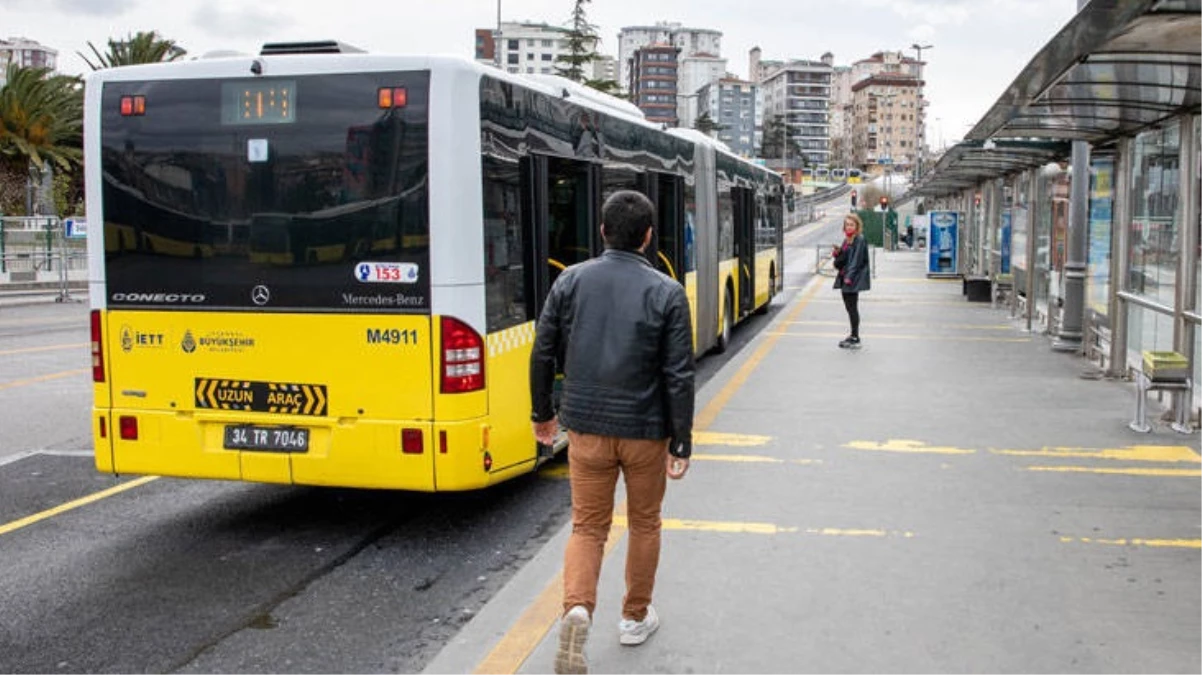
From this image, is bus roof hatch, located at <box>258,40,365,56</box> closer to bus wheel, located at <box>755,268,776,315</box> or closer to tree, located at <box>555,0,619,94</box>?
bus wheel, located at <box>755,268,776,315</box>

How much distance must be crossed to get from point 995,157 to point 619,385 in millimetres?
15186

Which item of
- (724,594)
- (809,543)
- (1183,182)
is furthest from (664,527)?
(1183,182)

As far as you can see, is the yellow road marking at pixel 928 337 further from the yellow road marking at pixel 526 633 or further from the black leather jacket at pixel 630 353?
the black leather jacket at pixel 630 353

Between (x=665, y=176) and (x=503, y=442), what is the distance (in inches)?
210

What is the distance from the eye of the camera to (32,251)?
31219 millimetres

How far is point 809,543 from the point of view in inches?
241

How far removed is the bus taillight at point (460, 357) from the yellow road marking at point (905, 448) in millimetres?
3587

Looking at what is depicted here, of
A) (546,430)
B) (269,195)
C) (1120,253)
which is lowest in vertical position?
(546,430)

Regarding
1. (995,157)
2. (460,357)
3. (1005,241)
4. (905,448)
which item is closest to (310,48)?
(460,357)

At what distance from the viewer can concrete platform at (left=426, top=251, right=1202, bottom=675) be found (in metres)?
4.60

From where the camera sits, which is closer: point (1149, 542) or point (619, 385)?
point (619, 385)

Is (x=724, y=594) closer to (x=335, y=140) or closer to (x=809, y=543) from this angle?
(x=809, y=543)

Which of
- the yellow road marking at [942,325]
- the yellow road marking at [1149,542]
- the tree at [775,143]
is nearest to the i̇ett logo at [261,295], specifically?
the yellow road marking at [1149,542]

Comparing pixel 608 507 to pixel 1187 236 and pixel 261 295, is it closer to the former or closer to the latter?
pixel 261 295
